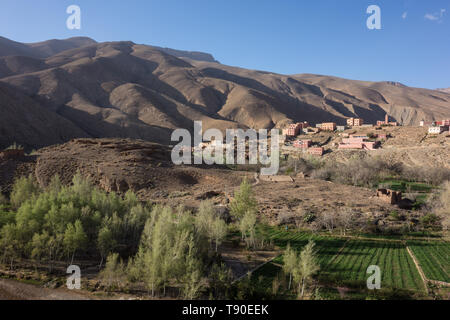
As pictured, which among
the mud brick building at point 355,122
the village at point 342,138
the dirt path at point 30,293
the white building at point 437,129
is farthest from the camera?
the mud brick building at point 355,122

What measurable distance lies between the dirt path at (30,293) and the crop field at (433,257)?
25573 millimetres

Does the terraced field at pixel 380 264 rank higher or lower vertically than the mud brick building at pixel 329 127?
lower

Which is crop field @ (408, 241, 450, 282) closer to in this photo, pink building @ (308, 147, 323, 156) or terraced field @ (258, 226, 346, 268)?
terraced field @ (258, 226, 346, 268)

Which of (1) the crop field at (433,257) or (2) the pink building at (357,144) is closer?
(1) the crop field at (433,257)

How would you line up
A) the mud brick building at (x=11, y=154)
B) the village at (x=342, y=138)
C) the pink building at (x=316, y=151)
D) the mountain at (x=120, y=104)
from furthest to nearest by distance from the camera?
the village at (x=342, y=138), the pink building at (x=316, y=151), the mountain at (x=120, y=104), the mud brick building at (x=11, y=154)

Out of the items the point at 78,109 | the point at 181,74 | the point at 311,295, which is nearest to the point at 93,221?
the point at 311,295

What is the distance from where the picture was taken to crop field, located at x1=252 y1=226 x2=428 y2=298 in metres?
19.8

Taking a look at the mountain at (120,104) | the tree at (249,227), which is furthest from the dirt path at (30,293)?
the mountain at (120,104)

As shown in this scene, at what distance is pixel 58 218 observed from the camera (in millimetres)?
20469

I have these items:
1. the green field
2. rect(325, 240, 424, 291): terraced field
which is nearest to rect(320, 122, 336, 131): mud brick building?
the green field

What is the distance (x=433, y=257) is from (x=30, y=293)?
3223 centimetres

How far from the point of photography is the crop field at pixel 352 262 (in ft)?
64.8

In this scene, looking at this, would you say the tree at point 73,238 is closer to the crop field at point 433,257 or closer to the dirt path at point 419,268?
the dirt path at point 419,268
